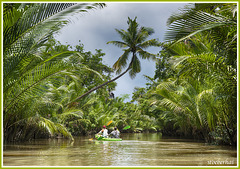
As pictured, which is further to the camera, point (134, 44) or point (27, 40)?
point (134, 44)

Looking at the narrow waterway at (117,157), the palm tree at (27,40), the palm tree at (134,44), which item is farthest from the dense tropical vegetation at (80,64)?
the palm tree at (134,44)

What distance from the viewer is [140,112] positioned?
33.6 m

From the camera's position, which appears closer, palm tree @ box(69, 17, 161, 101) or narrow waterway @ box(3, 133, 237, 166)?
narrow waterway @ box(3, 133, 237, 166)

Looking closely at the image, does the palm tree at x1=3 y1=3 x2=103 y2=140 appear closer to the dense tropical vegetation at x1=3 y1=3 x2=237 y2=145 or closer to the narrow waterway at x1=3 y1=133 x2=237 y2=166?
the dense tropical vegetation at x1=3 y1=3 x2=237 y2=145

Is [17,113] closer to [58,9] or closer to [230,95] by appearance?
[58,9]

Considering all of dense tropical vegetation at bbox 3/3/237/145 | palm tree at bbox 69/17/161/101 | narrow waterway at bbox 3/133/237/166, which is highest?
palm tree at bbox 69/17/161/101

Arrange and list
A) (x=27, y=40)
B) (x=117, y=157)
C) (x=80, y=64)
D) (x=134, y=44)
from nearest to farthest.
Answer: (x=117, y=157) → (x=27, y=40) → (x=80, y=64) → (x=134, y=44)

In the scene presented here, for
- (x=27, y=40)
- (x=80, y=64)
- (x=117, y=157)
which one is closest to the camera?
(x=117, y=157)

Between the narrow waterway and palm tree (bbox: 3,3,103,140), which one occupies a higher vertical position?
palm tree (bbox: 3,3,103,140)

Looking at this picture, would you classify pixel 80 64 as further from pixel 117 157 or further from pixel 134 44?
pixel 134 44

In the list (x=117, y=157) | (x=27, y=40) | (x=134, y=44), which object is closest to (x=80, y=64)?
(x=27, y=40)

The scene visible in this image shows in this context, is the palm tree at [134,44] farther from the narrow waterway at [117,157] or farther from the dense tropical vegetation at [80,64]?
the narrow waterway at [117,157]

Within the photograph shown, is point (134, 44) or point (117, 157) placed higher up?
point (134, 44)

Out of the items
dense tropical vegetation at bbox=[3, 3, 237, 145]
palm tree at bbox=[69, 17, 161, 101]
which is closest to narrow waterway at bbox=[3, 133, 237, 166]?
dense tropical vegetation at bbox=[3, 3, 237, 145]
